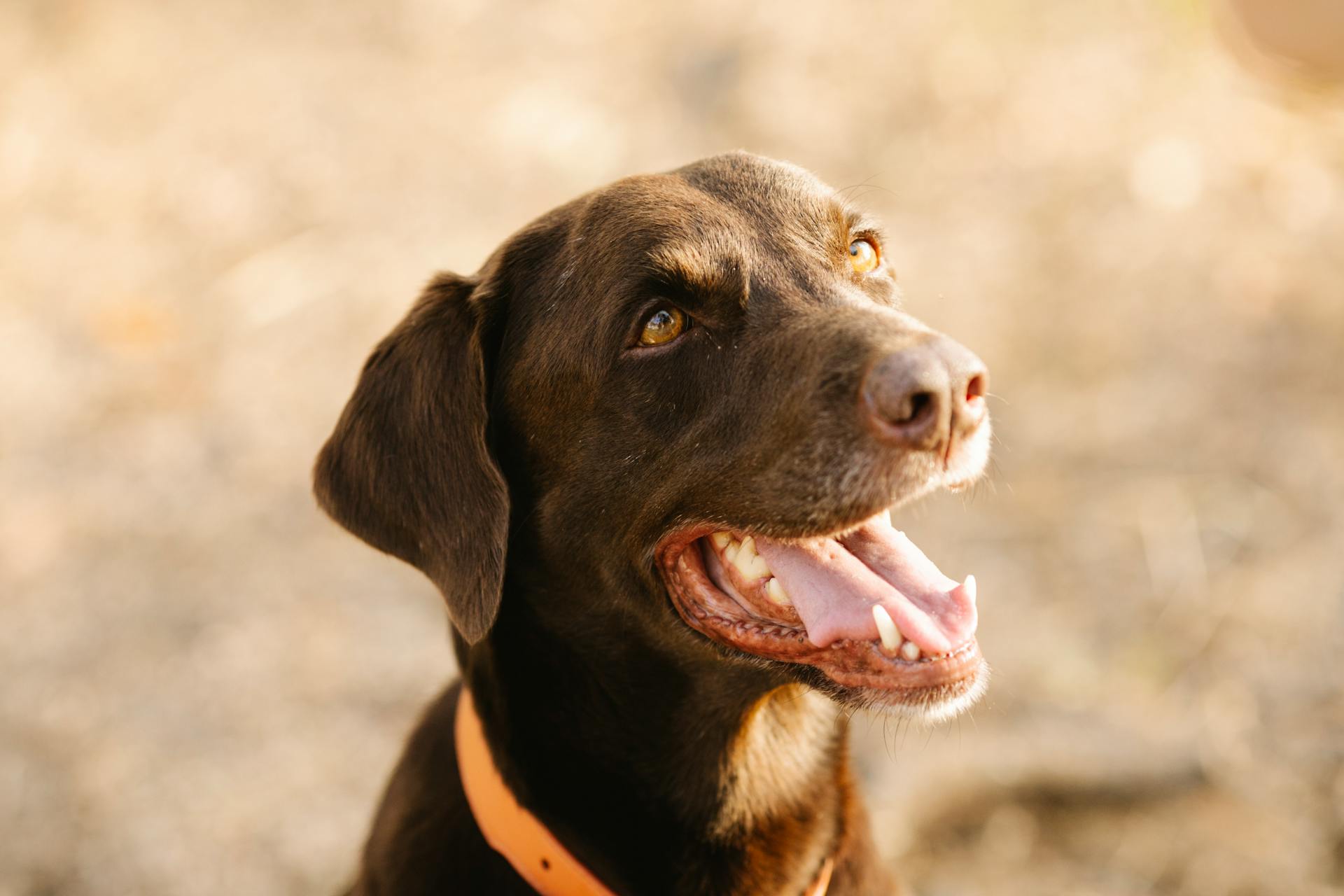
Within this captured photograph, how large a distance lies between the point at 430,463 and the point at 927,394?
1142 mm

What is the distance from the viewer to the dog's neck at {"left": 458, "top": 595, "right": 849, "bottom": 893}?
2.75m

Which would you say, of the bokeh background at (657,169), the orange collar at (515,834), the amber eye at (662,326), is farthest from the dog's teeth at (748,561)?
the bokeh background at (657,169)

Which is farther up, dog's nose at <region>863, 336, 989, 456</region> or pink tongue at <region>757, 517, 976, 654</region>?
dog's nose at <region>863, 336, 989, 456</region>

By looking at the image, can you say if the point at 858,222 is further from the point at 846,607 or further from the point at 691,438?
the point at 846,607

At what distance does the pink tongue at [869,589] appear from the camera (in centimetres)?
241

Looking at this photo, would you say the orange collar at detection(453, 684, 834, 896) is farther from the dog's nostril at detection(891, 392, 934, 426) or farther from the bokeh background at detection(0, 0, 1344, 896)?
the bokeh background at detection(0, 0, 1344, 896)

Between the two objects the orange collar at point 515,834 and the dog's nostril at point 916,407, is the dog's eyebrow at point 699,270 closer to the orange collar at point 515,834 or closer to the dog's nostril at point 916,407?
the dog's nostril at point 916,407

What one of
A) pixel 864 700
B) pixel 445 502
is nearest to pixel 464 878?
pixel 445 502

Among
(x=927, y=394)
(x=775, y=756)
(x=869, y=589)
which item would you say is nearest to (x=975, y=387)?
(x=927, y=394)

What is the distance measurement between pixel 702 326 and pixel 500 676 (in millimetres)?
930

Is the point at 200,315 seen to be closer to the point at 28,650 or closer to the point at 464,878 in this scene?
the point at 28,650

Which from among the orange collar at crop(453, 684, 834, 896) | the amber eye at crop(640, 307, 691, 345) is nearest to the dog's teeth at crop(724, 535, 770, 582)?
the amber eye at crop(640, 307, 691, 345)

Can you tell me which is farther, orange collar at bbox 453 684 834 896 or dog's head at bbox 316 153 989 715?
orange collar at bbox 453 684 834 896

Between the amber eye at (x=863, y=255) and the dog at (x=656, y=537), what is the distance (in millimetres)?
13
